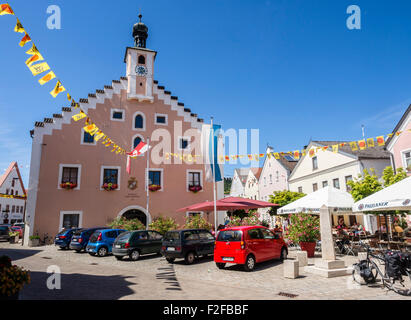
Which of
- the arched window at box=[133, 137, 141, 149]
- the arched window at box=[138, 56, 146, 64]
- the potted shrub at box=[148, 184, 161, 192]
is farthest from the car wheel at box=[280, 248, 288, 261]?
the arched window at box=[138, 56, 146, 64]

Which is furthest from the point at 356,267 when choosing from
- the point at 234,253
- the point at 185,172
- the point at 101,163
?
the point at 101,163

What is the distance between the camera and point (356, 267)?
8414mm

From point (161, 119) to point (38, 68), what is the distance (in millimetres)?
15864

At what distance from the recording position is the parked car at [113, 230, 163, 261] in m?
14.4

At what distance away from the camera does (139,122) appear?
2539 cm

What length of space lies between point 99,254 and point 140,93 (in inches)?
576

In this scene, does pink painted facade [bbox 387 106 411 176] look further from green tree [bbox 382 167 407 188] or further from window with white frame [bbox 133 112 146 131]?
window with white frame [bbox 133 112 146 131]

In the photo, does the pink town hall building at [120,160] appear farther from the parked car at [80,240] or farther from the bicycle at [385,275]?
the bicycle at [385,275]

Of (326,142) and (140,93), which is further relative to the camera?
(326,142)

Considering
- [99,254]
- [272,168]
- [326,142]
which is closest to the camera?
[99,254]

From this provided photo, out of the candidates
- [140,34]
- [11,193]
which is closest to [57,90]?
[140,34]

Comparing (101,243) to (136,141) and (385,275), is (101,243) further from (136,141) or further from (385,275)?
(385,275)
